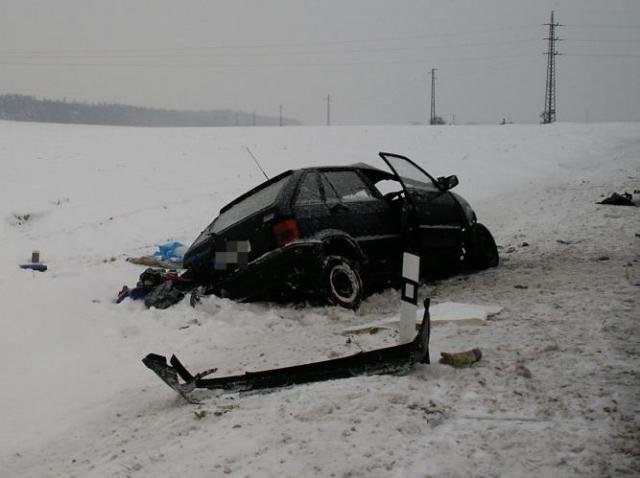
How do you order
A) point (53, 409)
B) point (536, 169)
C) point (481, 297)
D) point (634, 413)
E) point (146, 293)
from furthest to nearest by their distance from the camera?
point (536, 169), point (146, 293), point (481, 297), point (53, 409), point (634, 413)

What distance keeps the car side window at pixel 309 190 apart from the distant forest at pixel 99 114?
275 ft

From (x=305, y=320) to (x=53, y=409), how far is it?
7.20 ft

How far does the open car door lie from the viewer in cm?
616

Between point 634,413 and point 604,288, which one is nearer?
point 634,413

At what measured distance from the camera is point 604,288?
17.2ft

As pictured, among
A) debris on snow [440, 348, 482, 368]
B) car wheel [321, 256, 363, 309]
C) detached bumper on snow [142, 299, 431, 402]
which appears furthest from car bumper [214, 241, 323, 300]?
debris on snow [440, 348, 482, 368]

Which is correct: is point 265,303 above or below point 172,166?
below

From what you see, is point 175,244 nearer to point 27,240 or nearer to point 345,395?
point 27,240

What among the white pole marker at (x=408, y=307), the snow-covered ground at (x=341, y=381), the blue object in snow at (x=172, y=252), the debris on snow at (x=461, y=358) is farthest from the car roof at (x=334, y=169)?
the debris on snow at (x=461, y=358)

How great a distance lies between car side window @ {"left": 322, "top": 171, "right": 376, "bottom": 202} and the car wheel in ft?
2.52

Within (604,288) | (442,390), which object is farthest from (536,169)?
(442,390)

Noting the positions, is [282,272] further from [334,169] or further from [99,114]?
[99,114]

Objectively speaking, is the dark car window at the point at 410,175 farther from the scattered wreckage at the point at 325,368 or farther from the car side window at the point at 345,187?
the scattered wreckage at the point at 325,368

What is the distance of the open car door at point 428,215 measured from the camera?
6.16 m
